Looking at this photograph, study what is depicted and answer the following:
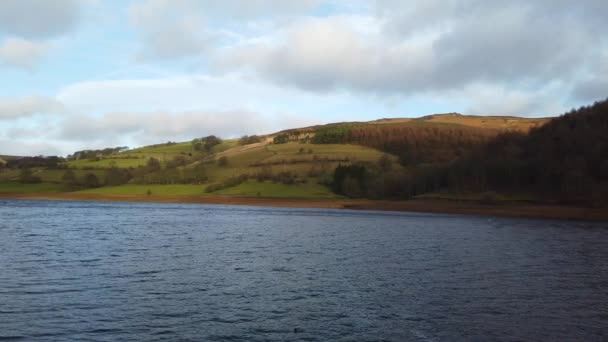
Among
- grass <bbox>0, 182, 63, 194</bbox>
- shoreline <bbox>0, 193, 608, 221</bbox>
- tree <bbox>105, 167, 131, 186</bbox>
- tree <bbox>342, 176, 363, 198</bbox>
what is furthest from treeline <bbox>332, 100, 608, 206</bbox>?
grass <bbox>0, 182, 63, 194</bbox>

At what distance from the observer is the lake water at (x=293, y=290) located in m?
21.6

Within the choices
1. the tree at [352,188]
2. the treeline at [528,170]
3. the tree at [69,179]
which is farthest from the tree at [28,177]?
the tree at [352,188]

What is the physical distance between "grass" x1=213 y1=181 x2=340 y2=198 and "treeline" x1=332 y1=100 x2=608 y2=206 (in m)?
5.36

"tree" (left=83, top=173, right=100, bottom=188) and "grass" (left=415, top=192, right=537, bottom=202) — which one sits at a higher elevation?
"tree" (left=83, top=173, right=100, bottom=188)

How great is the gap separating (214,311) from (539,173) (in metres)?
114

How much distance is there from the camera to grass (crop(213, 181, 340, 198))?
154 meters

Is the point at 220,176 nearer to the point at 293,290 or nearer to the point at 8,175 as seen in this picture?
the point at 8,175

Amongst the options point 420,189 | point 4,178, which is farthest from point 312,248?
point 4,178

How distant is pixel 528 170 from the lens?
419 ft

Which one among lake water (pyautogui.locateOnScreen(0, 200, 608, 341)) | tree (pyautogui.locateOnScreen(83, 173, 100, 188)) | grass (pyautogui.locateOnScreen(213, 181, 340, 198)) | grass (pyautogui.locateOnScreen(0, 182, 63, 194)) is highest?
tree (pyautogui.locateOnScreen(83, 173, 100, 188))

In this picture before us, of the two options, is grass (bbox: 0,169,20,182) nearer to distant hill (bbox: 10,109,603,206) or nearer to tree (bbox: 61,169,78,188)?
distant hill (bbox: 10,109,603,206)

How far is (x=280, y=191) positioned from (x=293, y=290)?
128 meters

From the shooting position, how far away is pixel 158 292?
2772 centimetres

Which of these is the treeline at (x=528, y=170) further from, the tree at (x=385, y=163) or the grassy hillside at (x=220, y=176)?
the grassy hillside at (x=220, y=176)
